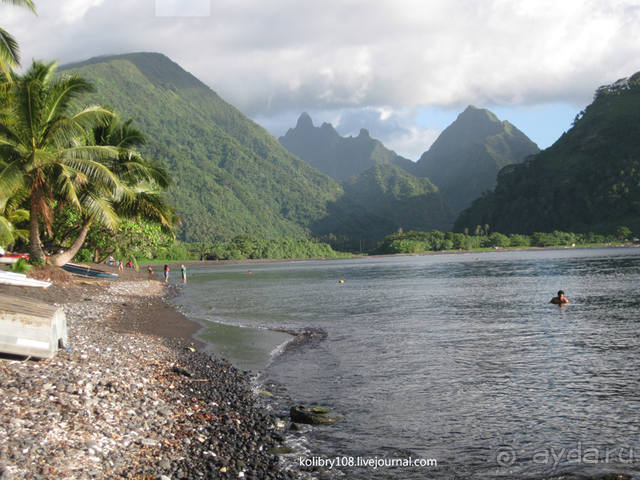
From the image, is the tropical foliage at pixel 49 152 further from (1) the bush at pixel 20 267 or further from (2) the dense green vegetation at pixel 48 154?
(1) the bush at pixel 20 267

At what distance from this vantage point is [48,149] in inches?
1024

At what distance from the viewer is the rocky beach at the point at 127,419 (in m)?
7.04

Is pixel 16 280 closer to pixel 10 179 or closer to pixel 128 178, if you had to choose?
pixel 10 179

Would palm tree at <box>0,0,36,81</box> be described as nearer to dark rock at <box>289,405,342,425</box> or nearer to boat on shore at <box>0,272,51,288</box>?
boat on shore at <box>0,272,51,288</box>

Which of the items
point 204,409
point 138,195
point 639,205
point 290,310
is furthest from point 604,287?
point 639,205

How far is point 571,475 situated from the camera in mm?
8359

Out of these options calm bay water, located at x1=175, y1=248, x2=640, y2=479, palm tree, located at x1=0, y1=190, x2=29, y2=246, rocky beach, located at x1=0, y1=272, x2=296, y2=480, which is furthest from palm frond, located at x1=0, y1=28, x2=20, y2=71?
calm bay water, located at x1=175, y1=248, x2=640, y2=479

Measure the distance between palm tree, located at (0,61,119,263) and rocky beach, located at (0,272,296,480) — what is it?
1233 cm

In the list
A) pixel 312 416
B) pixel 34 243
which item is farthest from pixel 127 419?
pixel 34 243

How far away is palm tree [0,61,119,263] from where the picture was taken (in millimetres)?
24125

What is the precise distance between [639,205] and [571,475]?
228 meters

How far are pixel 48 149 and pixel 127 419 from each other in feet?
71.6

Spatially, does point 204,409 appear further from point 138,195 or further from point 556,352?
point 138,195

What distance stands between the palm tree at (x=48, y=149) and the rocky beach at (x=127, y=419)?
1233 centimetres
